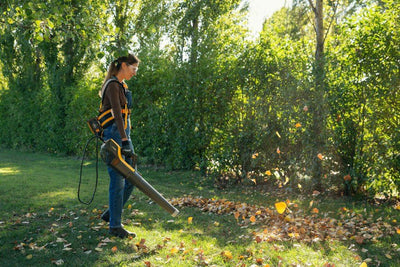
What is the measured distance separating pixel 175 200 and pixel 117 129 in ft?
9.71

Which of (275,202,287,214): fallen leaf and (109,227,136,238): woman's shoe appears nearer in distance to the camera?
(109,227,136,238): woman's shoe

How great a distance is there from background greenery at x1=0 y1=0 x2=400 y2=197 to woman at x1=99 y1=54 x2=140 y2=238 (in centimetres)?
23

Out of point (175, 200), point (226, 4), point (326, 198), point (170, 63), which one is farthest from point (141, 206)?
point (226, 4)

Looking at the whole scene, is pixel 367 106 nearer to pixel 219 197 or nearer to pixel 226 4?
pixel 219 197

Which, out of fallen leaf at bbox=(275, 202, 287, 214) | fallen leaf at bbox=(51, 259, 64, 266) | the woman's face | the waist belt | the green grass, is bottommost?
fallen leaf at bbox=(51, 259, 64, 266)

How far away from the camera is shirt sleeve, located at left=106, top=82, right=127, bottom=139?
4.39 metres

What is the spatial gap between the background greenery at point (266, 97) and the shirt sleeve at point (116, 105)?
→ 1.55 feet

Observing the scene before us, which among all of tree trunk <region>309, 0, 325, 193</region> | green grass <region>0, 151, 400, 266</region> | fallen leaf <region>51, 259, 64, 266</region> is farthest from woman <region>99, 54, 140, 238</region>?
tree trunk <region>309, 0, 325, 193</region>

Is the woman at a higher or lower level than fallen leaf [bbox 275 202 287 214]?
higher

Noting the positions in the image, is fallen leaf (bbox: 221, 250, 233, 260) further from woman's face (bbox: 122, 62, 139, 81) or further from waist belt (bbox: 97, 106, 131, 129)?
woman's face (bbox: 122, 62, 139, 81)

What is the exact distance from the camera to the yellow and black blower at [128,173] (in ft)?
12.9

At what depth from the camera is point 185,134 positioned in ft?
33.8

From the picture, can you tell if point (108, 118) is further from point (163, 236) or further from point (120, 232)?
point (163, 236)

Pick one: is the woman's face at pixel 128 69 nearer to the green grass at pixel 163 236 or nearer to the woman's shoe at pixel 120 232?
the woman's shoe at pixel 120 232
